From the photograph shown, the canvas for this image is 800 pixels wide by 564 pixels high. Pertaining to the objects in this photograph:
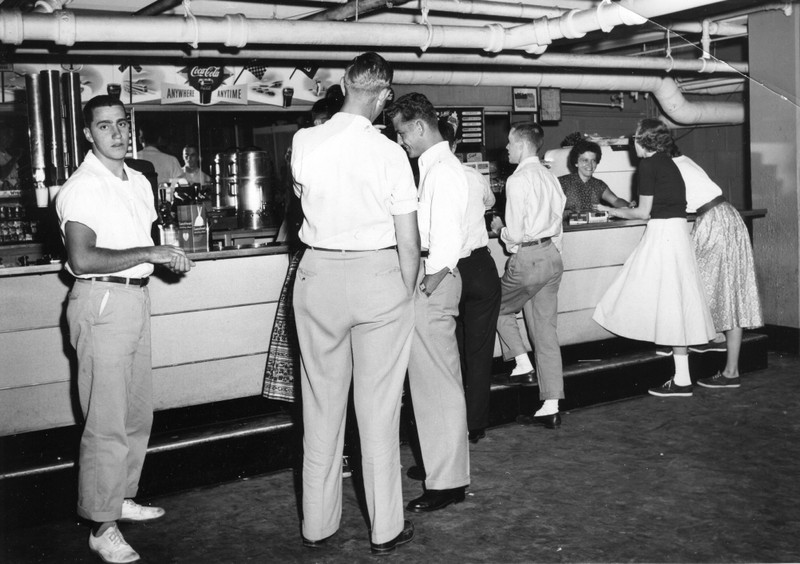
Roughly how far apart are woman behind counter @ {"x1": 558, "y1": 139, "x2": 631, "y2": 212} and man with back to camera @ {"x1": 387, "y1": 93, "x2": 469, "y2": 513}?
3434 millimetres

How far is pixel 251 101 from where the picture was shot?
8281 millimetres

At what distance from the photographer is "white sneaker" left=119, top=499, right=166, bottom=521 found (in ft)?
11.2

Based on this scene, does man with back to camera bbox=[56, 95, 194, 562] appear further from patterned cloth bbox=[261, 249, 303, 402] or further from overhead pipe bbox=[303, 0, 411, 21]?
overhead pipe bbox=[303, 0, 411, 21]

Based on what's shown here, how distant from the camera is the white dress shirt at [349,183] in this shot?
9.35 feet

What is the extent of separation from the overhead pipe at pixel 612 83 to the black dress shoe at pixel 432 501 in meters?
5.37

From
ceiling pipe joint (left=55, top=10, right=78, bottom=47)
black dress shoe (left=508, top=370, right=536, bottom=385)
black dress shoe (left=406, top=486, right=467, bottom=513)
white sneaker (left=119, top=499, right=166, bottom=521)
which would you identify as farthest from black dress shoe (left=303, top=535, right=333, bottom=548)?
ceiling pipe joint (left=55, top=10, right=78, bottom=47)

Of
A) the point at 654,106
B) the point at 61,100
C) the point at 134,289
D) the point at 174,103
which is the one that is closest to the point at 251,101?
the point at 174,103

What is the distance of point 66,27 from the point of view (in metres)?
4.98

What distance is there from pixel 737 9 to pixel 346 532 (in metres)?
5.85

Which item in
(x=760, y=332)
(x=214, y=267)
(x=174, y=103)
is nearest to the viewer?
(x=214, y=267)

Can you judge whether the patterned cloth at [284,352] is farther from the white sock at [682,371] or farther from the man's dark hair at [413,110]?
the white sock at [682,371]

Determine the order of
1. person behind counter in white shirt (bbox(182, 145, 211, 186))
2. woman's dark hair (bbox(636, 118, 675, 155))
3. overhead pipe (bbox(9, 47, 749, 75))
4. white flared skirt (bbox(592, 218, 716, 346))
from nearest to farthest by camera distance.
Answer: woman's dark hair (bbox(636, 118, 675, 155)) < white flared skirt (bbox(592, 218, 716, 346)) < overhead pipe (bbox(9, 47, 749, 75)) < person behind counter in white shirt (bbox(182, 145, 211, 186))

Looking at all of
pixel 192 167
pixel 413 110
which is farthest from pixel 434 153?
pixel 192 167

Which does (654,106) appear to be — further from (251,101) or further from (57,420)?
(57,420)
